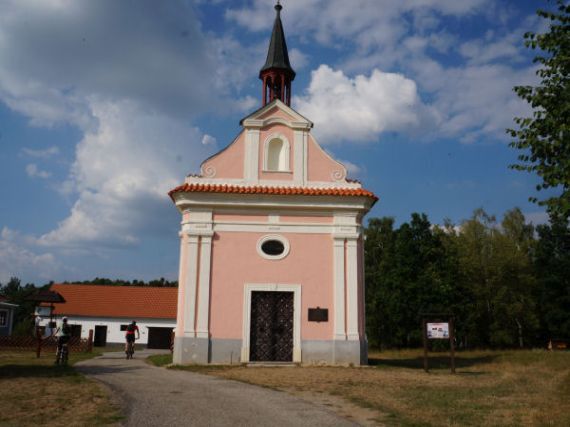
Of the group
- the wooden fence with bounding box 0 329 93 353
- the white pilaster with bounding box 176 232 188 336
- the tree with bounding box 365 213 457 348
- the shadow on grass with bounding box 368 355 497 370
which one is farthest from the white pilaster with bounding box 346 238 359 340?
the tree with bounding box 365 213 457 348

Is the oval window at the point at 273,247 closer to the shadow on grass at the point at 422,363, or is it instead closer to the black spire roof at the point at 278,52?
the shadow on grass at the point at 422,363

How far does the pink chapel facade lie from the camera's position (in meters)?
16.7

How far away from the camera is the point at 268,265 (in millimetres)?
17281

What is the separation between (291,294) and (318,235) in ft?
7.05

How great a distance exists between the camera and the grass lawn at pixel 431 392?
7926 millimetres

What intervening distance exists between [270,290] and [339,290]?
7.37 ft

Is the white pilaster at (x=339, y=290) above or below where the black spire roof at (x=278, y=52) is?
below

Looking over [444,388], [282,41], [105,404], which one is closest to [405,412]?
[444,388]

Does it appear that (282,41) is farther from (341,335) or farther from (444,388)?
(444,388)

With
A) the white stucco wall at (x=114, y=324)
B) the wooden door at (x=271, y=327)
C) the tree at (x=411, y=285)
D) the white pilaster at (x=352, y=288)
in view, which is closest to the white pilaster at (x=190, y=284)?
the wooden door at (x=271, y=327)

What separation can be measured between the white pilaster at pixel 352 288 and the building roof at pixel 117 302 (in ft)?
97.3

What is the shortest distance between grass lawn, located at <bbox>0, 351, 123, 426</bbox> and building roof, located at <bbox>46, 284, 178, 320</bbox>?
32.6 meters

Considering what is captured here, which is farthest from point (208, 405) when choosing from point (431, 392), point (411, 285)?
point (411, 285)

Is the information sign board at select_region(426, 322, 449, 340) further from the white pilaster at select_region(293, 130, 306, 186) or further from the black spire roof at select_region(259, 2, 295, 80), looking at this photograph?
the black spire roof at select_region(259, 2, 295, 80)
